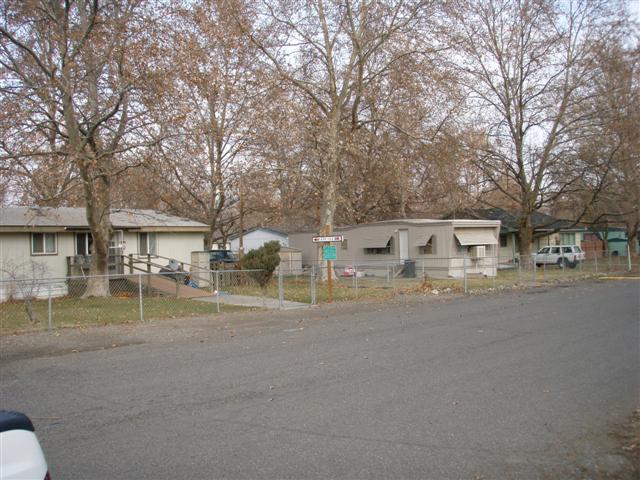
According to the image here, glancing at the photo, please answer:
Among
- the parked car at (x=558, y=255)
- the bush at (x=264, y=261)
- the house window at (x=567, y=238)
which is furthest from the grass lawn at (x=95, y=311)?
the house window at (x=567, y=238)

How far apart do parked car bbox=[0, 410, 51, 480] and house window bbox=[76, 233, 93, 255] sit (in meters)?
23.8

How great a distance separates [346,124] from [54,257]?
47.7 ft

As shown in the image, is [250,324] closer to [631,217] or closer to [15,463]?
[15,463]

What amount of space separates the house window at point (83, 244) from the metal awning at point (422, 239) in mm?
15810

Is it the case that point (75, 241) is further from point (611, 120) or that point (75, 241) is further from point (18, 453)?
point (611, 120)

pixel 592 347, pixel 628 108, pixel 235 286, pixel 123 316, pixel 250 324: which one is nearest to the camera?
pixel 592 347

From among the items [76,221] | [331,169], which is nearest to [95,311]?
[76,221]

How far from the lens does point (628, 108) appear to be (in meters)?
31.6

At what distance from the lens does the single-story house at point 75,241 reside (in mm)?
22172

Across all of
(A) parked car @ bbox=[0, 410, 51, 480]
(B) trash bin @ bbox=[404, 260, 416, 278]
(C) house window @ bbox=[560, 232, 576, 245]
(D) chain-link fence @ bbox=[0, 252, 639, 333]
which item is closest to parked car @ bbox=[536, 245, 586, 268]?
(D) chain-link fence @ bbox=[0, 252, 639, 333]

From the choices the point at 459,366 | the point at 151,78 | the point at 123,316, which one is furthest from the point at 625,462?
the point at 151,78

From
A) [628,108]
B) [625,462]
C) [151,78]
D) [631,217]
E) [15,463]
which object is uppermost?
A: [628,108]

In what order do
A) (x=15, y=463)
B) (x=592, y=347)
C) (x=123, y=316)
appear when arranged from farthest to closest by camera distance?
(x=123, y=316) < (x=592, y=347) < (x=15, y=463)

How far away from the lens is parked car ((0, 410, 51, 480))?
7.68 feet
